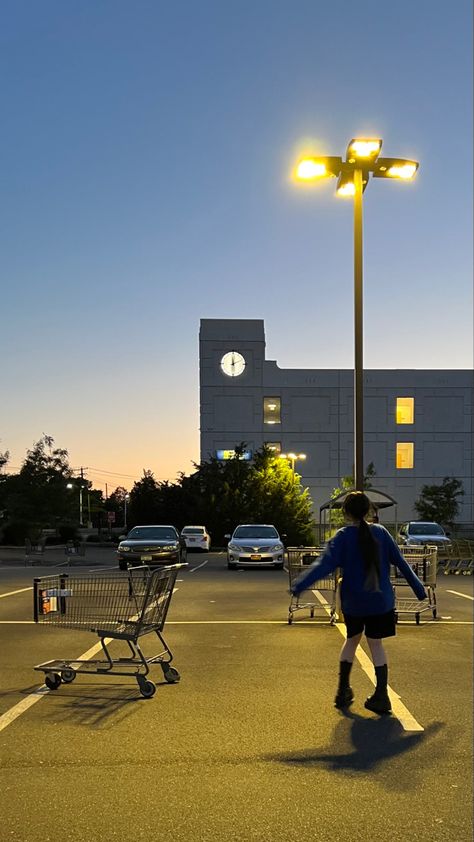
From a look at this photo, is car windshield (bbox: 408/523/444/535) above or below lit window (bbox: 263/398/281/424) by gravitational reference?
below

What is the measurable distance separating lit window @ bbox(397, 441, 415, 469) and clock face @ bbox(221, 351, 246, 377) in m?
14.6

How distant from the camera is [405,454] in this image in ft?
218

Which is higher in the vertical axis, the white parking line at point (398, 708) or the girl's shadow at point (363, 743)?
the girl's shadow at point (363, 743)

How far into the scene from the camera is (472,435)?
221 feet

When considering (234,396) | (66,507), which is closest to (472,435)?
(234,396)

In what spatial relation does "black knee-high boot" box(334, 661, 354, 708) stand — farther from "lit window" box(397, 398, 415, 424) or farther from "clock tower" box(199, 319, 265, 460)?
"lit window" box(397, 398, 415, 424)

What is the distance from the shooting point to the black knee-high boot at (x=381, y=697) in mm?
6504

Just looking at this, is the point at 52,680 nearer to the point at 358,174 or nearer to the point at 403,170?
the point at 358,174

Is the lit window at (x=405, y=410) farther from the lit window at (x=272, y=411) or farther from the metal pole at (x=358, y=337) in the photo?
the metal pole at (x=358, y=337)

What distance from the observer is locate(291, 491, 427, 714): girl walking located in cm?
639

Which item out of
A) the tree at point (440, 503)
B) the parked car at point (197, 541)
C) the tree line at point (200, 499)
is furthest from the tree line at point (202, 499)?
the tree at point (440, 503)

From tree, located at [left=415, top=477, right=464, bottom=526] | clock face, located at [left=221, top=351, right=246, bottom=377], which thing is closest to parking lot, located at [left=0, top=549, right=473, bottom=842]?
tree, located at [left=415, top=477, right=464, bottom=526]

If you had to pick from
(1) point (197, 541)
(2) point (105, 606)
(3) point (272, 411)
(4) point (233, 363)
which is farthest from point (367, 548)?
(3) point (272, 411)

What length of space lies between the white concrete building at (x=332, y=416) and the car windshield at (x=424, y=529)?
3239cm
